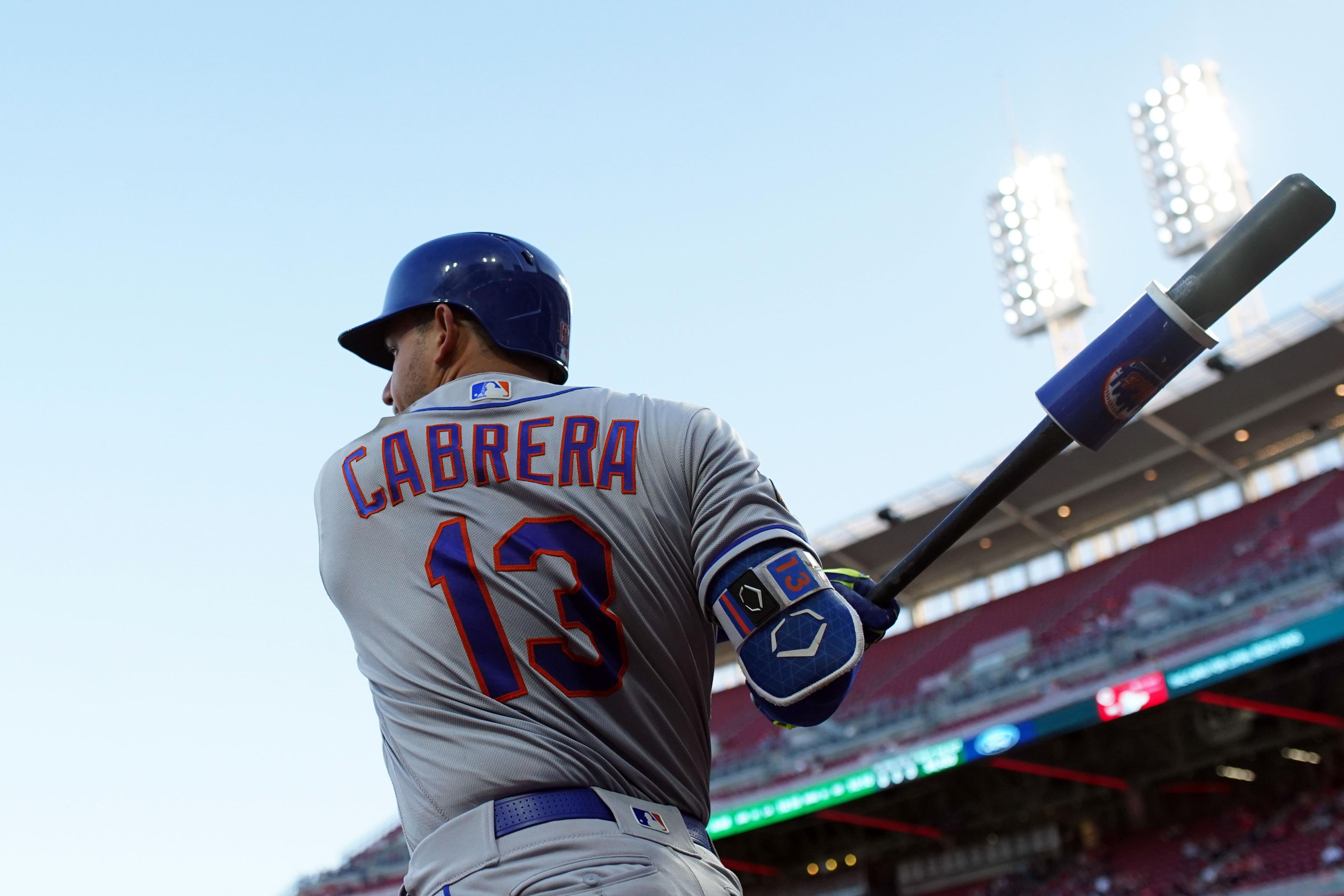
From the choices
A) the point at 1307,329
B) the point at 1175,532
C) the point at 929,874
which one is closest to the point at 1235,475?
the point at 1175,532

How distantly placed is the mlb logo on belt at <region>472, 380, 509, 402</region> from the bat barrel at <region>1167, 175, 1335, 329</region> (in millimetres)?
1091

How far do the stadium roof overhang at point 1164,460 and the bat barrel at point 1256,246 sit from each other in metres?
23.3

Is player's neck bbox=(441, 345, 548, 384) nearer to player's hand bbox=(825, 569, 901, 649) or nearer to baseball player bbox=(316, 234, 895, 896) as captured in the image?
baseball player bbox=(316, 234, 895, 896)

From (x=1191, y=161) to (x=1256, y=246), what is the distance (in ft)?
108

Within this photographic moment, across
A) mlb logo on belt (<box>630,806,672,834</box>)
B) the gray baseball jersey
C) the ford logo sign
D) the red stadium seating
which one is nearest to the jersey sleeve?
the gray baseball jersey

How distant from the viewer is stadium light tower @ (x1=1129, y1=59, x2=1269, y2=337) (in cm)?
3062

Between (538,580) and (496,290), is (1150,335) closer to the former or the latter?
(538,580)

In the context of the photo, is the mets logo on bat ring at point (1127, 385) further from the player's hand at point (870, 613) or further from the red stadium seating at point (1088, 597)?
the red stadium seating at point (1088, 597)

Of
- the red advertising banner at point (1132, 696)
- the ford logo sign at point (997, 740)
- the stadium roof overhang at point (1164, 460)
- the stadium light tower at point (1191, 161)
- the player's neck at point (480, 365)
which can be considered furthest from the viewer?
the stadium light tower at point (1191, 161)

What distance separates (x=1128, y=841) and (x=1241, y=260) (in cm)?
2391

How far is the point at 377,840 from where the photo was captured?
32219mm

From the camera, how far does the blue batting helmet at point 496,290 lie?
2.29 meters

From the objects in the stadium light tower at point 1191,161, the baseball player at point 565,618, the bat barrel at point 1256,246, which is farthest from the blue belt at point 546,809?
the stadium light tower at point 1191,161

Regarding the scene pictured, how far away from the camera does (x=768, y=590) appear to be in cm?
170
